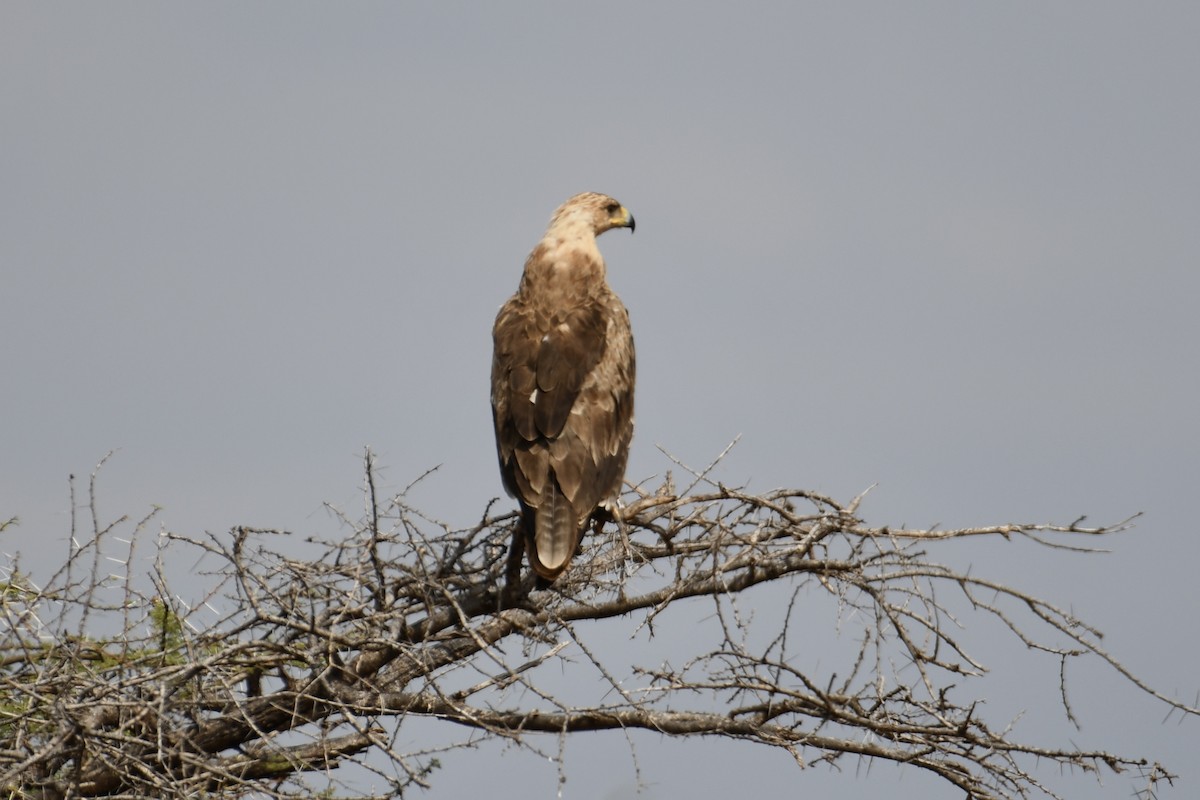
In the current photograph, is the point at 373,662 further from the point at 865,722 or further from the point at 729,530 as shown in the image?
the point at 865,722

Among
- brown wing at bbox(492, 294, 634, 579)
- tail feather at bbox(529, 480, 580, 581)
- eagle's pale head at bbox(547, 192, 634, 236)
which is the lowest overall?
tail feather at bbox(529, 480, 580, 581)

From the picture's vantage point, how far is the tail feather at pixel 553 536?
611 cm

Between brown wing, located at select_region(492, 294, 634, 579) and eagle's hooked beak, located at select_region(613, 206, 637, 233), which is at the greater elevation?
Answer: eagle's hooked beak, located at select_region(613, 206, 637, 233)

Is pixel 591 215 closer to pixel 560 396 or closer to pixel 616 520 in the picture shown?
pixel 560 396

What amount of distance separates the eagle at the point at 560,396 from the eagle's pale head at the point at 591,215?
0.30 meters

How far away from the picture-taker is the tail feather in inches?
241

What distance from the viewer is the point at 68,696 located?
5801 millimetres

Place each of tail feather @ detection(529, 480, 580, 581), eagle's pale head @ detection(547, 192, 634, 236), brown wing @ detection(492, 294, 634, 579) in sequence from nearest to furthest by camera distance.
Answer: tail feather @ detection(529, 480, 580, 581), brown wing @ detection(492, 294, 634, 579), eagle's pale head @ detection(547, 192, 634, 236)

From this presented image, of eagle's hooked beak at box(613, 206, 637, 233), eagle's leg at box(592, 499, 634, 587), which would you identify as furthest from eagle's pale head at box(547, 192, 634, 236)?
eagle's leg at box(592, 499, 634, 587)

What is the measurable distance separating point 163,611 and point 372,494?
1589mm

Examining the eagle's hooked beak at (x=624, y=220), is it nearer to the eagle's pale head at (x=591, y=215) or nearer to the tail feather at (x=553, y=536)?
the eagle's pale head at (x=591, y=215)

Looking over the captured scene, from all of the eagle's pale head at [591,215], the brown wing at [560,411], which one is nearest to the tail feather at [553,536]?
the brown wing at [560,411]

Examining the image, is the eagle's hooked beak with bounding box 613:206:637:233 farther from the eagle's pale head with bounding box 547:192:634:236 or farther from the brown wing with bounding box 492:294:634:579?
the brown wing with bounding box 492:294:634:579

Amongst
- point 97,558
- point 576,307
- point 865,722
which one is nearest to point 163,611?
point 97,558
